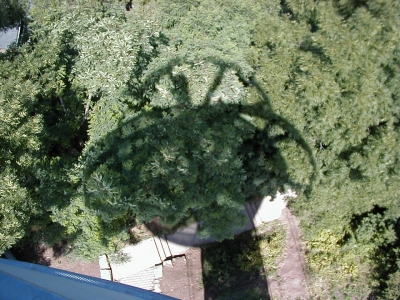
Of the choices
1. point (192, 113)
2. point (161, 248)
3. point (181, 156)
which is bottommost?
point (161, 248)

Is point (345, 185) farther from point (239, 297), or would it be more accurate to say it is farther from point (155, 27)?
point (155, 27)

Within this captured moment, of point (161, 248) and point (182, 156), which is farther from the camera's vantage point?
point (161, 248)

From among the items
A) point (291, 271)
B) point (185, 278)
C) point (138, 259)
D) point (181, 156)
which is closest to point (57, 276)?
point (181, 156)

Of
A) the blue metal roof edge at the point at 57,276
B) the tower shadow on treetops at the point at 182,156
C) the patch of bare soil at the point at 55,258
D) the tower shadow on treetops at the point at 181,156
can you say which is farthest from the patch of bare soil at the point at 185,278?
the blue metal roof edge at the point at 57,276

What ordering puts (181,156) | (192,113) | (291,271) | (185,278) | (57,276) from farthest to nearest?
(291,271)
(185,278)
(192,113)
(181,156)
(57,276)

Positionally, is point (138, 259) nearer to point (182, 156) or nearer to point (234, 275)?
point (234, 275)

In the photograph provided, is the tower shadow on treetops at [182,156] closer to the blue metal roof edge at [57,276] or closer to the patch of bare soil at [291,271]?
the blue metal roof edge at [57,276]
